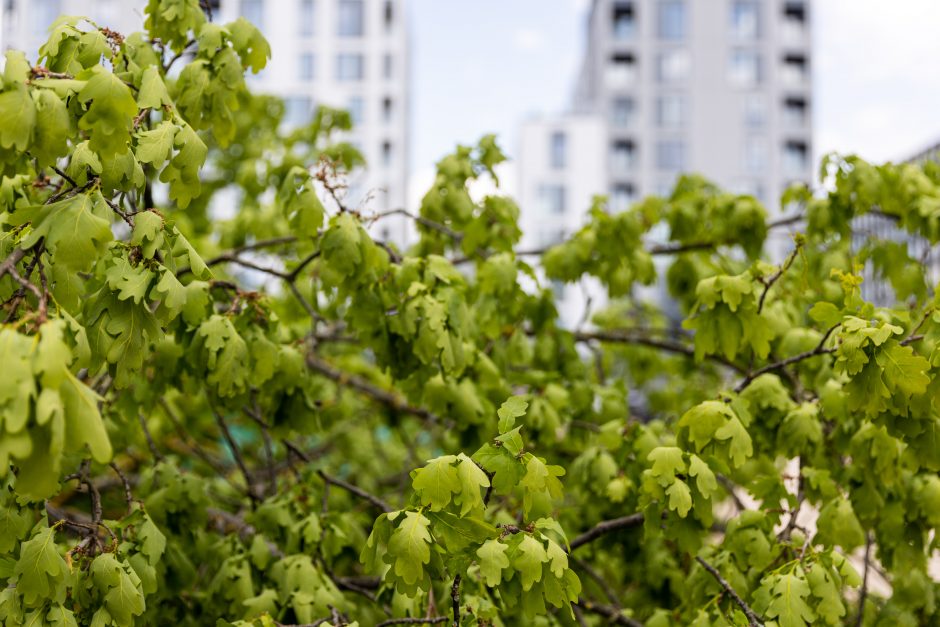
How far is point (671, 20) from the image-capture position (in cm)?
4572

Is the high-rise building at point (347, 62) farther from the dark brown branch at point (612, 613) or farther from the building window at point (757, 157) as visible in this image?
the dark brown branch at point (612, 613)

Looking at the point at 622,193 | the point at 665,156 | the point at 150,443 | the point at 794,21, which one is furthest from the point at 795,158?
the point at 150,443

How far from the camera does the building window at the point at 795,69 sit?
148 ft

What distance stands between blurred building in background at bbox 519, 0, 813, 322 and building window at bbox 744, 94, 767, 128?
2.0 inches

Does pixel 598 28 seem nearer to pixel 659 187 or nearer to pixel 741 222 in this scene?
pixel 659 187

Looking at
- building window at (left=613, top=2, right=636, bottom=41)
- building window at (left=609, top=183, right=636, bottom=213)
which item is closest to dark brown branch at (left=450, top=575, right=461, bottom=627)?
building window at (left=609, top=183, right=636, bottom=213)

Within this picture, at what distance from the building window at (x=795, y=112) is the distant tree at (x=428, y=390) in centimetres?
4246

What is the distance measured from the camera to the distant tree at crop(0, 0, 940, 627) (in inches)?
98.2

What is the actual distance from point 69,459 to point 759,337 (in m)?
2.81

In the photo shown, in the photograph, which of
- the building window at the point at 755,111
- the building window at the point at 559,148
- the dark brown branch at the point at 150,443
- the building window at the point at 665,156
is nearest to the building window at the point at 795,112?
the building window at the point at 755,111

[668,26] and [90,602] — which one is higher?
[668,26]

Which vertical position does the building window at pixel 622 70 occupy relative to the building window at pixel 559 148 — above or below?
above

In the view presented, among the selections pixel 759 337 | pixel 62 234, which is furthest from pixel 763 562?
pixel 62 234

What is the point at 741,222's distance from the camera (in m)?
5.34
